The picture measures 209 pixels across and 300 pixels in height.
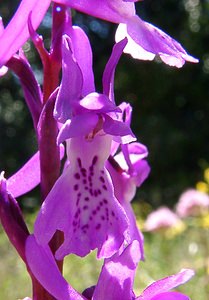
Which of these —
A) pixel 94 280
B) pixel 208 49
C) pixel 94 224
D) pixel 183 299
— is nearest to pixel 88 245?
pixel 94 224

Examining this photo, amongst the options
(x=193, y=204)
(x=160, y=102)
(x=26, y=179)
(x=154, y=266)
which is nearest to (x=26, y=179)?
(x=26, y=179)

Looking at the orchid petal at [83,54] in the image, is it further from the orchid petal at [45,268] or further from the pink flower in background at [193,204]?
the pink flower in background at [193,204]

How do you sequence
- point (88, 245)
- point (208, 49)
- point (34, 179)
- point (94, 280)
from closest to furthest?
point (88, 245)
point (34, 179)
point (94, 280)
point (208, 49)

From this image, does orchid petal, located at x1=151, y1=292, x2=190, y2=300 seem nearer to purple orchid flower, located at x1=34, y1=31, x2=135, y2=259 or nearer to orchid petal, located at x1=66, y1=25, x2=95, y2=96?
purple orchid flower, located at x1=34, y1=31, x2=135, y2=259

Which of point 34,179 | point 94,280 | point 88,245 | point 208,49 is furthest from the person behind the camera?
point 208,49

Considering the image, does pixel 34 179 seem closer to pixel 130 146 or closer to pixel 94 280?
pixel 130 146

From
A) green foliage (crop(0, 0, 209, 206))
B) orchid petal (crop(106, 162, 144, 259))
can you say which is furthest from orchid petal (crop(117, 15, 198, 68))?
green foliage (crop(0, 0, 209, 206))

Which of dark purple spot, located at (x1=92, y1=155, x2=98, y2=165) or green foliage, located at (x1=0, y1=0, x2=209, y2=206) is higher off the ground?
dark purple spot, located at (x1=92, y1=155, x2=98, y2=165)
